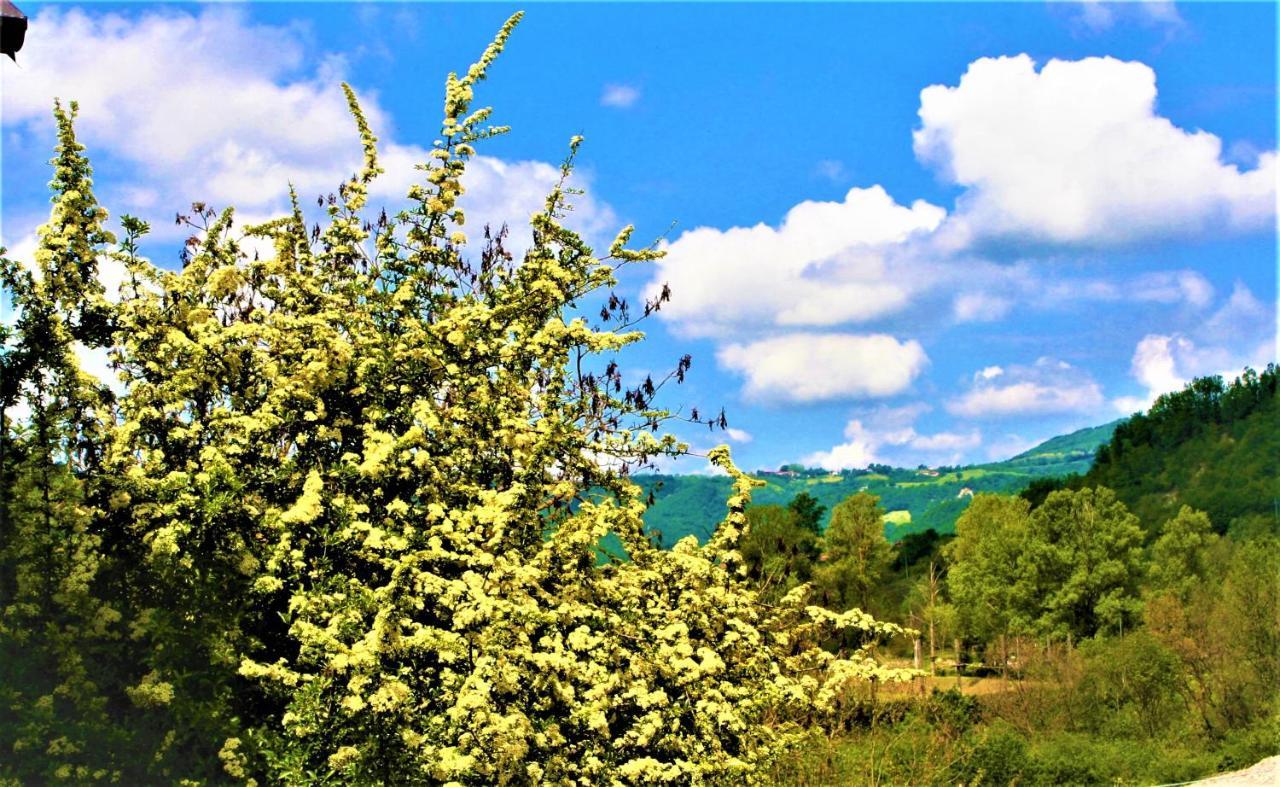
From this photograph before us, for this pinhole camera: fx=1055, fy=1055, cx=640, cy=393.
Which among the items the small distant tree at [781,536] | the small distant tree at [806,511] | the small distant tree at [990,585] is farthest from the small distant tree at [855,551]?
the small distant tree at [990,585]

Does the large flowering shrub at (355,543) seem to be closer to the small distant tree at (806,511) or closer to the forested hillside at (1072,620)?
the forested hillside at (1072,620)

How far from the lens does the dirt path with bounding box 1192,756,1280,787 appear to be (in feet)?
59.0

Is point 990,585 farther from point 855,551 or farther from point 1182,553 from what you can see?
point 1182,553

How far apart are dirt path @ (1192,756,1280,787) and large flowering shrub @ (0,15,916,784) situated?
11062mm

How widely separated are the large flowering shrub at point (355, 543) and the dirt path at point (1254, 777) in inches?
436

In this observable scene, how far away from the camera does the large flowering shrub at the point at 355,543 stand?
27.1ft

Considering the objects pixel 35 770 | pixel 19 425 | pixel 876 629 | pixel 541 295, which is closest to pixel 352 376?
pixel 541 295

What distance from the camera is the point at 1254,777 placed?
737 inches

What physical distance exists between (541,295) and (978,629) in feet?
134

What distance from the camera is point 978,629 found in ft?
154

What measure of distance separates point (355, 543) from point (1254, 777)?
17.2m

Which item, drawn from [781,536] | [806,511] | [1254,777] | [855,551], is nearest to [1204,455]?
[806,511]

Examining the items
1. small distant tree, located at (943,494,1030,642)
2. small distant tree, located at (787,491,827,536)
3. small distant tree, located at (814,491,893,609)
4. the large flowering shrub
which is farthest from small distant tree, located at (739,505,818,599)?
the large flowering shrub

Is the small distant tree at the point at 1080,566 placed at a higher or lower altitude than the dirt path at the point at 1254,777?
higher
